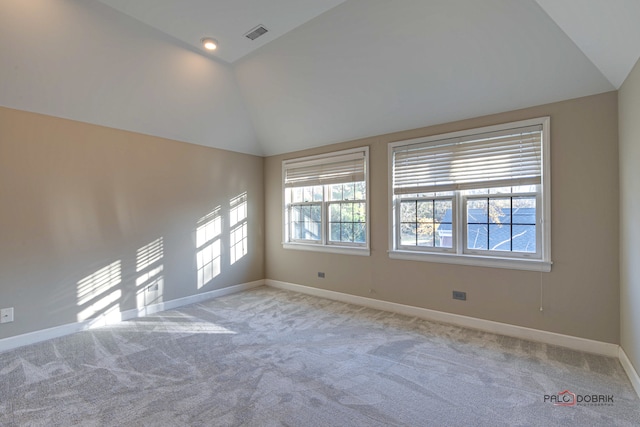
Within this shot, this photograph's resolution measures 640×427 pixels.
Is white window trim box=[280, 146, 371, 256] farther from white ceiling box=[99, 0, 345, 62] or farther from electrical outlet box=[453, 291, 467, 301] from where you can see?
white ceiling box=[99, 0, 345, 62]

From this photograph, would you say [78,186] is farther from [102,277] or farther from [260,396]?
[260,396]

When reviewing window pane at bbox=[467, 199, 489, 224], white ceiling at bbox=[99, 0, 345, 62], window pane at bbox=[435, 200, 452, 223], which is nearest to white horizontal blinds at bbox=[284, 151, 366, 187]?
window pane at bbox=[435, 200, 452, 223]

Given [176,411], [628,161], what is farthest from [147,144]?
[628,161]

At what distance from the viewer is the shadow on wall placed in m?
3.52

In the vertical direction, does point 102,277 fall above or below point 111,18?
below

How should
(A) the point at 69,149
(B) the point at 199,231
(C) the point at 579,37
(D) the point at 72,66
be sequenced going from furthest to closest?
(B) the point at 199,231 < (A) the point at 69,149 < (D) the point at 72,66 < (C) the point at 579,37

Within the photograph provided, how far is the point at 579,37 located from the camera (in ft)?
7.72

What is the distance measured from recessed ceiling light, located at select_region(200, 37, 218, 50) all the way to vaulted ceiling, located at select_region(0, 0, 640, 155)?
0.07 meters

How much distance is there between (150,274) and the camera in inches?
158

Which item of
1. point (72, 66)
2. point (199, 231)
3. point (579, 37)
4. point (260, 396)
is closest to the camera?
point (260, 396)

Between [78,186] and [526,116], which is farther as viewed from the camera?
[78,186]

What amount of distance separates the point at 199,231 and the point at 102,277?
1.32m

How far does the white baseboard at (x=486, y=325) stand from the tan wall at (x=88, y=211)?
7.13 ft

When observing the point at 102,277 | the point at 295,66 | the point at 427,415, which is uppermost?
the point at 295,66
